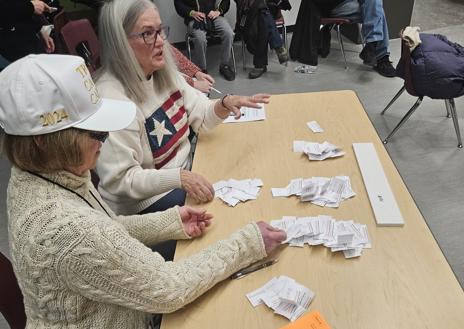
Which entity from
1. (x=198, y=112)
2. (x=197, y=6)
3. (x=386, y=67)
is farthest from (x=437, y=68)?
(x=197, y=6)

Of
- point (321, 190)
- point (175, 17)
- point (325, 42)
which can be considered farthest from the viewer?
point (175, 17)

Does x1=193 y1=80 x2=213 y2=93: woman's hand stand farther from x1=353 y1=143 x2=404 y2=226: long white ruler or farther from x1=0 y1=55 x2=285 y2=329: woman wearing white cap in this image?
x1=0 y1=55 x2=285 y2=329: woman wearing white cap

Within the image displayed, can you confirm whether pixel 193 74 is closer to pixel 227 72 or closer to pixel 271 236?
pixel 227 72

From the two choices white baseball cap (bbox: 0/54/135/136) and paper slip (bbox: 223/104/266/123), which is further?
paper slip (bbox: 223/104/266/123)

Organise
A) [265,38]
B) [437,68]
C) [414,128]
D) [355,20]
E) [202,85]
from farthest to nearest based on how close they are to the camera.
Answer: [265,38]
[355,20]
[414,128]
[437,68]
[202,85]

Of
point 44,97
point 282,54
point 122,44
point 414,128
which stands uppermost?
point 44,97

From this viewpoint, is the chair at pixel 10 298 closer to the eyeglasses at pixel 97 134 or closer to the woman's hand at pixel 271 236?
the eyeglasses at pixel 97 134

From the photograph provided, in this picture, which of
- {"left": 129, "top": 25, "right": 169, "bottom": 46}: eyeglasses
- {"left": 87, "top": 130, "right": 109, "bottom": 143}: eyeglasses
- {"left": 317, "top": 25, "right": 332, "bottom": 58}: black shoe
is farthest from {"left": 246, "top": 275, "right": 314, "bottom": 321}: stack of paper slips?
{"left": 317, "top": 25, "right": 332, "bottom": 58}: black shoe

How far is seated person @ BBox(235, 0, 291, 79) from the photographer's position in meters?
4.13

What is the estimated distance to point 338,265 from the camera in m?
1.11

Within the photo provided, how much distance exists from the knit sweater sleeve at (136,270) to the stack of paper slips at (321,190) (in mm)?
304

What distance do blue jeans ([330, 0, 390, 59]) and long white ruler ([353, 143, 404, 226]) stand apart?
271 centimetres

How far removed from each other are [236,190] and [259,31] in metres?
3.09

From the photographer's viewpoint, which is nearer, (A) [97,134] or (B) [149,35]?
(A) [97,134]
